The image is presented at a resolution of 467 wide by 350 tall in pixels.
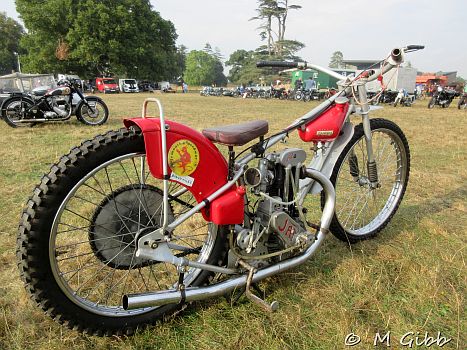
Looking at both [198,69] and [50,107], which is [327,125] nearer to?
[50,107]

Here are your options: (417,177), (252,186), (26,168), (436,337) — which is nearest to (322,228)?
(252,186)

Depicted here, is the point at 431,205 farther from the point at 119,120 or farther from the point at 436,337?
the point at 119,120

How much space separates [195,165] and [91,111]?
9.22 meters

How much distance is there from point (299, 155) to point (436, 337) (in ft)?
4.41

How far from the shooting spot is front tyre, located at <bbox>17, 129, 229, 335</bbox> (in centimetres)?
163

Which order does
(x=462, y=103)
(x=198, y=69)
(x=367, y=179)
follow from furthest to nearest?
(x=198, y=69) → (x=462, y=103) → (x=367, y=179)

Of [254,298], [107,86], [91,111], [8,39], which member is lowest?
[254,298]

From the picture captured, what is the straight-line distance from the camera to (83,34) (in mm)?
40938

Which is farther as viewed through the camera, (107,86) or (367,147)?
(107,86)

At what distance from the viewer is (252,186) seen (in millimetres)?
2076

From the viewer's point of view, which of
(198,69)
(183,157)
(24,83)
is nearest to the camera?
(183,157)

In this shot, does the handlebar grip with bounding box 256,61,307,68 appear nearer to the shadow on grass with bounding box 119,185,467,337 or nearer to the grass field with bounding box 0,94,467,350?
the grass field with bounding box 0,94,467,350

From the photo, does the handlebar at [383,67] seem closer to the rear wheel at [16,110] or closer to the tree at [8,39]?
the rear wheel at [16,110]

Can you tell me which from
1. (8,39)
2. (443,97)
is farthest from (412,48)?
(8,39)
